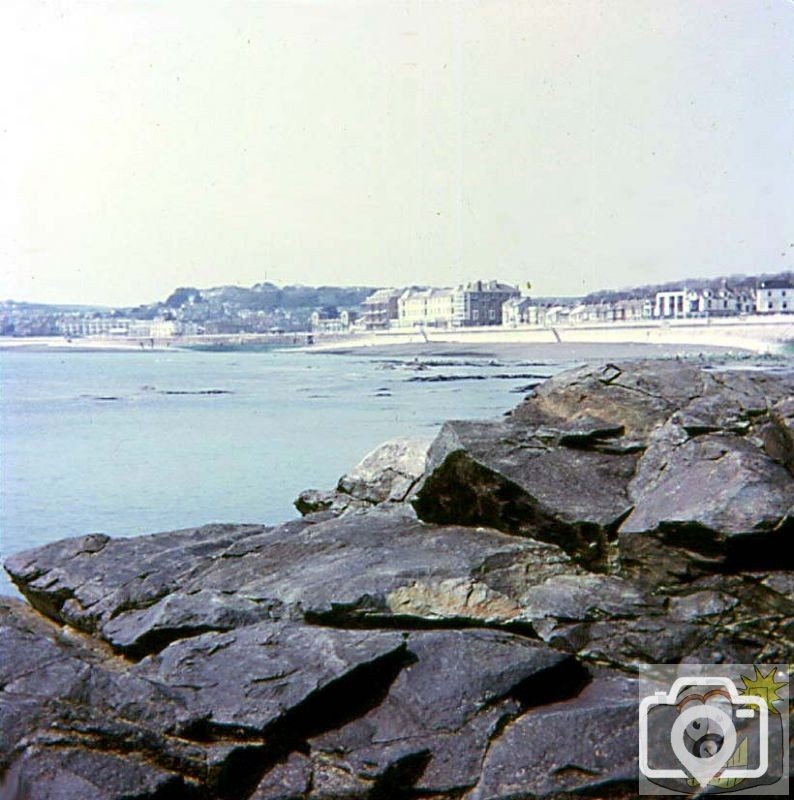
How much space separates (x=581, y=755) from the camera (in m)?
2.69

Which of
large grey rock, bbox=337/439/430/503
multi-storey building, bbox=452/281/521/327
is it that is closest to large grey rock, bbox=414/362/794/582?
large grey rock, bbox=337/439/430/503

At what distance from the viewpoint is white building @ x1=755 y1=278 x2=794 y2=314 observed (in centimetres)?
568

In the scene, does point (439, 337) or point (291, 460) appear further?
point (439, 337)

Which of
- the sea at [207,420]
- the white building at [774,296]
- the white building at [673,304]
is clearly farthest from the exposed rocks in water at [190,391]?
the white building at [774,296]

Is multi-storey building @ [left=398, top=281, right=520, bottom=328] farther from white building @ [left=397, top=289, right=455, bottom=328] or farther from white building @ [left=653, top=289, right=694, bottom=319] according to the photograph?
white building @ [left=653, top=289, right=694, bottom=319]

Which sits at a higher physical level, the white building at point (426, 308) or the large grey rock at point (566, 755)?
the white building at point (426, 308)

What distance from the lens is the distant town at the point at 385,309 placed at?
565 cm

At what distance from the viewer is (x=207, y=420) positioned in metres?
5.81

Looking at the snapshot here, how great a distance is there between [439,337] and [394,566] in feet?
8.60

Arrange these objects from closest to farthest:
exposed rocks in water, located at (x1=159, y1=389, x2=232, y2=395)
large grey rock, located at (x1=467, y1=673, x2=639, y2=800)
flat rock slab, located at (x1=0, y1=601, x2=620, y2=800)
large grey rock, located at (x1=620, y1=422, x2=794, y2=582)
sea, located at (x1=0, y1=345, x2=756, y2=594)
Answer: large grey rock, located at (x1=467, y1=673, x2=639, y2=800)
flat rock slab, located at (x1=0, y1=601, x2=620, y2=800)
large grey rock, located at (x1=620, y1=422, x2=794, y2=582)
sea, located at (x1=0, y1=345, x2=756, y2=594)
exposed rocks in water, located at (x1=159, y1=389, x2=232, y2=395)

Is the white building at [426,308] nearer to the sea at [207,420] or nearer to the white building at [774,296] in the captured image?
the sea at [207,420]

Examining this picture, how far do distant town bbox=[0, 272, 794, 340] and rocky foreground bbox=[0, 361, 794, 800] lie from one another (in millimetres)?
1227

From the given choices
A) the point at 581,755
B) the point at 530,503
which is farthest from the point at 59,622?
the point at 581,755

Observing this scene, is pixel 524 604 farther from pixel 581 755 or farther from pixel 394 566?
pixel 581 755
